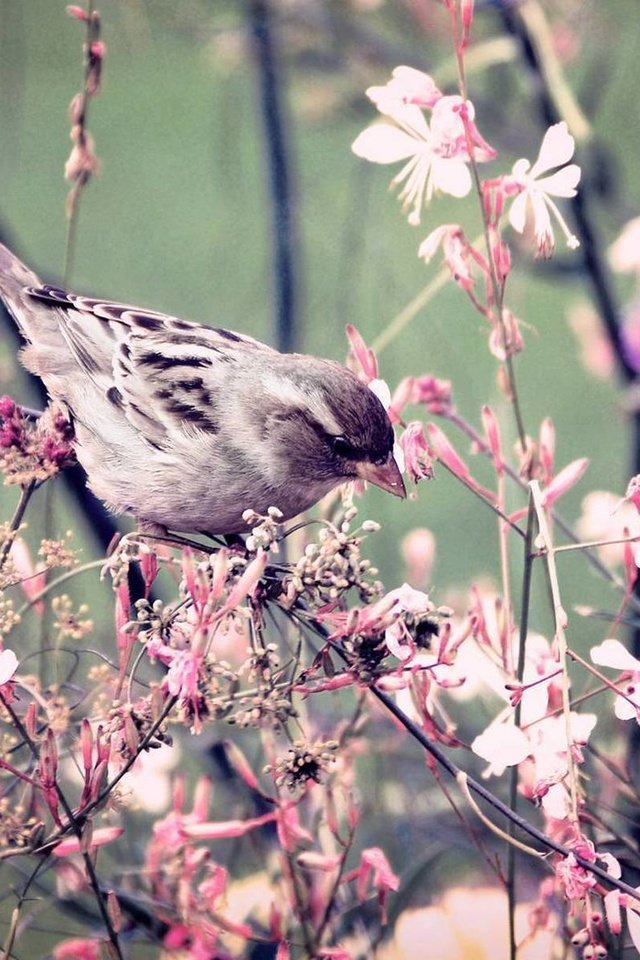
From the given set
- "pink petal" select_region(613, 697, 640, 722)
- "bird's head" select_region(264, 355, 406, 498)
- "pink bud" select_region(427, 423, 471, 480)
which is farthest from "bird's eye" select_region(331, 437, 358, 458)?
"pink petal" select_region(613, 697, 640, 722)

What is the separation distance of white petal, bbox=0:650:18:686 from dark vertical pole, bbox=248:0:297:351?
0.82 m

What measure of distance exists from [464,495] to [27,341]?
5.48 feet

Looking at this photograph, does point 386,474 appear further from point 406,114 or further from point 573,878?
point 573,878

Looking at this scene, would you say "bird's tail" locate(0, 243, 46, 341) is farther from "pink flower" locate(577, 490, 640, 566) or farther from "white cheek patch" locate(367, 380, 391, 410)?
"pink flower" locate(577, 490, 640, 566)

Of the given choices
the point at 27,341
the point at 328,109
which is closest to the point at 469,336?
the point at 328,109

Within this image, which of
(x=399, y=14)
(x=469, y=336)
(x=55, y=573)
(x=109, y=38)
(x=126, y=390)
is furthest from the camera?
(x=469, y=336)

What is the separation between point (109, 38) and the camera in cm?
278

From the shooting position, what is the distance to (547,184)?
0.99 m

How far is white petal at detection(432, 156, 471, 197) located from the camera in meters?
1.03

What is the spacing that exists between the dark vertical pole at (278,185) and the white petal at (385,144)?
1.81 ft

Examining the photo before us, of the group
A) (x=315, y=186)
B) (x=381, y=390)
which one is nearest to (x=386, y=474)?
(x=381, y=390)

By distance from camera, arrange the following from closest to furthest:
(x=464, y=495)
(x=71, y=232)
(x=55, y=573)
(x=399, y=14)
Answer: (x=71, y=232) < (x=55, y=573) < (x=399, y=14) < (x=464, y=495)

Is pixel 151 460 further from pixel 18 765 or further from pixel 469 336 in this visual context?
pixel 469 336

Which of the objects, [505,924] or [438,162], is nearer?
[438,162]
